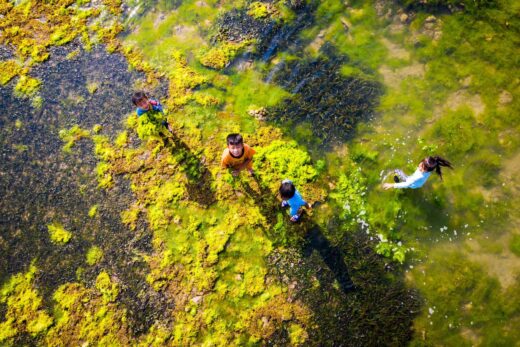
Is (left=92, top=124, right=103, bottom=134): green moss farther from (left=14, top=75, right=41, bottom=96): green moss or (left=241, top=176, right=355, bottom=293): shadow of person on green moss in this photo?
Answer: (left=241, top=176, right=355, bottom=293): shadow of person on green moss

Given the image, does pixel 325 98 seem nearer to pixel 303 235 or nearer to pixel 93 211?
pixel 303 235

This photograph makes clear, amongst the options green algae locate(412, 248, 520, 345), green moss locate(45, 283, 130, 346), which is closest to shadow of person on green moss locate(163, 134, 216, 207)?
green moss locate(45, 283, 130, 346)

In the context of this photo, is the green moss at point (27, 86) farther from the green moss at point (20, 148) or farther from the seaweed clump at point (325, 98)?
the seaweed clump at point (325, 98)

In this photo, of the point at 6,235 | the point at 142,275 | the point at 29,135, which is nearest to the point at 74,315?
the point at 142,275

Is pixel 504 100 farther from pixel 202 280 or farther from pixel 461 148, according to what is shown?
pixel 202 280

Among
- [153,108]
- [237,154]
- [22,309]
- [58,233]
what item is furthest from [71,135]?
[237,154]

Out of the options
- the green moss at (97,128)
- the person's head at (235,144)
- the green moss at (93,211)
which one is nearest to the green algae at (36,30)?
the green moss at (97,128)

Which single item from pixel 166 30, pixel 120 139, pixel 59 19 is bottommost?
pixel 120 139
